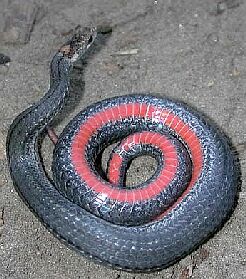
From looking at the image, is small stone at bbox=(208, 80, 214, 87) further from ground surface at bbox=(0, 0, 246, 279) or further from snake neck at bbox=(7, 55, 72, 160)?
snake neck at bbox=(7, 55, 72, 160)

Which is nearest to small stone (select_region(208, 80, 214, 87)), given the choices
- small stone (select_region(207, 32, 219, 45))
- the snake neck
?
small stone (select_region(207, 32, 219, 45))

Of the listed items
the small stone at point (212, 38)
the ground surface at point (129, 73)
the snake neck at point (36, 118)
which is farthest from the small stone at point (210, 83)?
the snake neck at point (36, 118)

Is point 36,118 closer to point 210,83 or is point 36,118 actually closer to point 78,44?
point 78,44

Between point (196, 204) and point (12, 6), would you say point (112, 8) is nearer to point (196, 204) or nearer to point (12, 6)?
point (12, 6)

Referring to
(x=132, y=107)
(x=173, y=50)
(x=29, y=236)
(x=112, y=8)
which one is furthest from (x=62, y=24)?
(x=29, y=236)

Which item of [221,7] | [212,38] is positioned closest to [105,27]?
[212,38]

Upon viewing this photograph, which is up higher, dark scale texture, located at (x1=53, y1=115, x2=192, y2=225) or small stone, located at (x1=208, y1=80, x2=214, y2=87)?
dark scale texture, located at (x1=53, y1=115, x2=192, y2=225)
